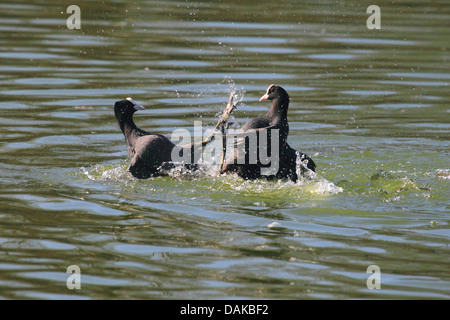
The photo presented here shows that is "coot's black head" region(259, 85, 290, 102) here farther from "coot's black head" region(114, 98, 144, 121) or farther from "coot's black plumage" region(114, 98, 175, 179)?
"coot's black head" region(114, 98, 144, 121)

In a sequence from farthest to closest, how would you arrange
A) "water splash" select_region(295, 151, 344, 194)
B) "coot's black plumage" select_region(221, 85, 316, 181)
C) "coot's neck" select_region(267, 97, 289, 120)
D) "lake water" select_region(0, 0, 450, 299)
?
"coot's neck" select_region(267, 97, 289, 120) → "coot's black plumage" select_region(221, 85, 316, 181) → "water splash" select_region(295, 151, 344, 194) → "lake water" select_region(0, 0, 450, 299)

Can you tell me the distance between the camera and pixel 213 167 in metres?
7.48

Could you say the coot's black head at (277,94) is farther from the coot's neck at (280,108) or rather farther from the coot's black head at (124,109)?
the coot's black head at (124,109)

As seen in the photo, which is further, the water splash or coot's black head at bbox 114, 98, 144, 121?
coot's black head at bbox 114, 98, 144, 121

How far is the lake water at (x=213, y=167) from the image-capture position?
5.38 meters

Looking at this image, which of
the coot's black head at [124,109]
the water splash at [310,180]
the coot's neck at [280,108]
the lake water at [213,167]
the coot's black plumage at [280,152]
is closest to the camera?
the lake water at [213,167]

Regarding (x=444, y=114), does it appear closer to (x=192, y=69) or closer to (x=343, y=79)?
(x=343, y=79)

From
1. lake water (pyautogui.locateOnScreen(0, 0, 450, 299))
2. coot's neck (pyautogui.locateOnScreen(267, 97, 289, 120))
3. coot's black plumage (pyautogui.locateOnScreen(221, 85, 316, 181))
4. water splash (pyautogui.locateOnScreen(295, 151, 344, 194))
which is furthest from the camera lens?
coot's neck (pyautogui.locateOnScreen(267, 97, 289, 120))

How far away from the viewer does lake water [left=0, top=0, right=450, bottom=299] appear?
538 centimetres

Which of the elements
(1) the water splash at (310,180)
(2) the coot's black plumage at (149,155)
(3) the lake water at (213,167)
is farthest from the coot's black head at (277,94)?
(2) the coot's black plumage at (149,155)

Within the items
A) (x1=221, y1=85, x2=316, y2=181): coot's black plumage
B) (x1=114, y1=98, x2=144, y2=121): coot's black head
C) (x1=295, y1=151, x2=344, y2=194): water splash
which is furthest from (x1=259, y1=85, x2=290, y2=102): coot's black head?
(x1=114, y1=98, x2=144, y2=121): coot's black head

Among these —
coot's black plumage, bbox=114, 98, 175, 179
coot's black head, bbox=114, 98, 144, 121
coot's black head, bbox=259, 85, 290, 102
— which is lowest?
coot's black plumage, bbox=114, 98, 175, 179

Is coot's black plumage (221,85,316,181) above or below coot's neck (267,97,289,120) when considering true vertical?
below

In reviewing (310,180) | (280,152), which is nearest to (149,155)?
(280,152)
